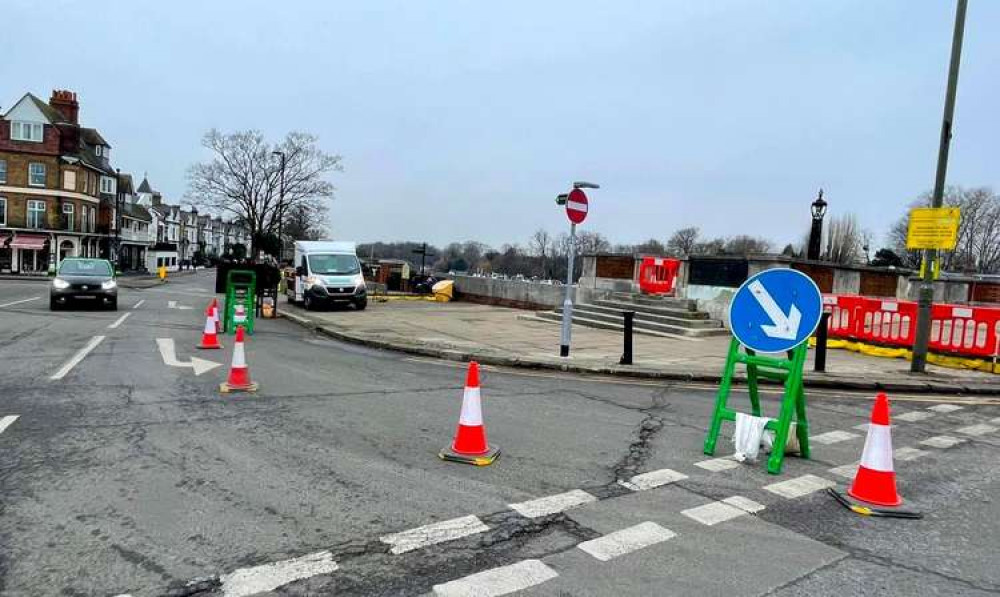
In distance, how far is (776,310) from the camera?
559cm

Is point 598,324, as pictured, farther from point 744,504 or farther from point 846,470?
point 744,504

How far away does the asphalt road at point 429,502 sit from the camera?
3.26 meters

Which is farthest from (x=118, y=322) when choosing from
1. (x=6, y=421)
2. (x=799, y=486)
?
(x=799, y=486)

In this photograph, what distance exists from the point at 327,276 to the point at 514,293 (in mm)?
7705

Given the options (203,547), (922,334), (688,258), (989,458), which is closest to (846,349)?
(922,334)

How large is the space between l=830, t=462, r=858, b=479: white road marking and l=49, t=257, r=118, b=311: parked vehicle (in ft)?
65.8

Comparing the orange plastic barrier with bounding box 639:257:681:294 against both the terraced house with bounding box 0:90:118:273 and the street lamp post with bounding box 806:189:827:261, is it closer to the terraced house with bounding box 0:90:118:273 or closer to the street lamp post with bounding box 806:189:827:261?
the street lamp post with bounding box 806:189:827:261

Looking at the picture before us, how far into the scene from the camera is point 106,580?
10.0 feet

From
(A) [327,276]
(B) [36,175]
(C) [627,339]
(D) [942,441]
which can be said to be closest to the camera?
(D) [942,441]

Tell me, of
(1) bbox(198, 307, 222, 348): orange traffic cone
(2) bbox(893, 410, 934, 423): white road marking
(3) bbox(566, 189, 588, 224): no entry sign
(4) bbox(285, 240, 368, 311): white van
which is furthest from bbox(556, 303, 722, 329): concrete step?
(1) bbox(198, 307, 222, 348): orange traffic cone

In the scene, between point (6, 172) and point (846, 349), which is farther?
point (6, 172)

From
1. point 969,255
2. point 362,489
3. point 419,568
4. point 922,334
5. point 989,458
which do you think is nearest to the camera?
point 419,568

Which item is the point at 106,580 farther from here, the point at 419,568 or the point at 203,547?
the point at 419,568

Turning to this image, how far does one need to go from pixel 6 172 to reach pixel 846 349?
60.8 m
